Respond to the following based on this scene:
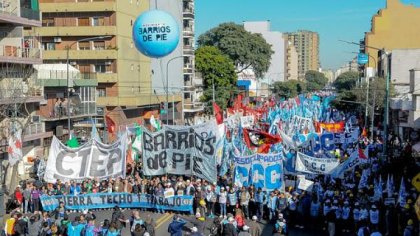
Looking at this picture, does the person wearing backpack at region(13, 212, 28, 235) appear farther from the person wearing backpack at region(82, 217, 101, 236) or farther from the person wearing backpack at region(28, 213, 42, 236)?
the person wearing backpack at region(82, 217, 101, 236)

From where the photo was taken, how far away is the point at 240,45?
3900 inches

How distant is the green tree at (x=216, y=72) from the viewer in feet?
284

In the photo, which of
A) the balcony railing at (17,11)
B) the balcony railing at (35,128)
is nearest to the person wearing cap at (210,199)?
the balcony railing at (35,128)

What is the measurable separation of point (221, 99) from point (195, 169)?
60.4m

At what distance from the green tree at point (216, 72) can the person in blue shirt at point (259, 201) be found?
205 ft

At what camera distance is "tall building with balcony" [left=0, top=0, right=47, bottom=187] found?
111 ft

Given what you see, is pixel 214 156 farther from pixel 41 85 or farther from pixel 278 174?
pixel 41 85

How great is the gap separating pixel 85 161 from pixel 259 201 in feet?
22.6

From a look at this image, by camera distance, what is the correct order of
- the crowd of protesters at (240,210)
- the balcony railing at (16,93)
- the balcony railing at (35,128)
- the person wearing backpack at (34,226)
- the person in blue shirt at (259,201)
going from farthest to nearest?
the balcony railing at (35,128) < the balcony railing at (16,93) < the person in blue shirt at (259,201) < the person wearing backpack at (34,226) < the crowd of protesters at (240,210)

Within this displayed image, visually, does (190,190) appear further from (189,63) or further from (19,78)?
(189,63)

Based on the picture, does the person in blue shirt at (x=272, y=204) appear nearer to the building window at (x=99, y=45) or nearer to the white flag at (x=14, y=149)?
the white flag at (x=14, y=149)

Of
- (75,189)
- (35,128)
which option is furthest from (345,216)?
(35,128)

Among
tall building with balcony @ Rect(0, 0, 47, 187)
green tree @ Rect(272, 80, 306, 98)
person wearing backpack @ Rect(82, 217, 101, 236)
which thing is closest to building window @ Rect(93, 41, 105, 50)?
tall building with balcony @ Rect(0, 0, 47, 187)

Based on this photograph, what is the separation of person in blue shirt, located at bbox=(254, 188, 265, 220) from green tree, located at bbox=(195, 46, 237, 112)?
6252 cm
